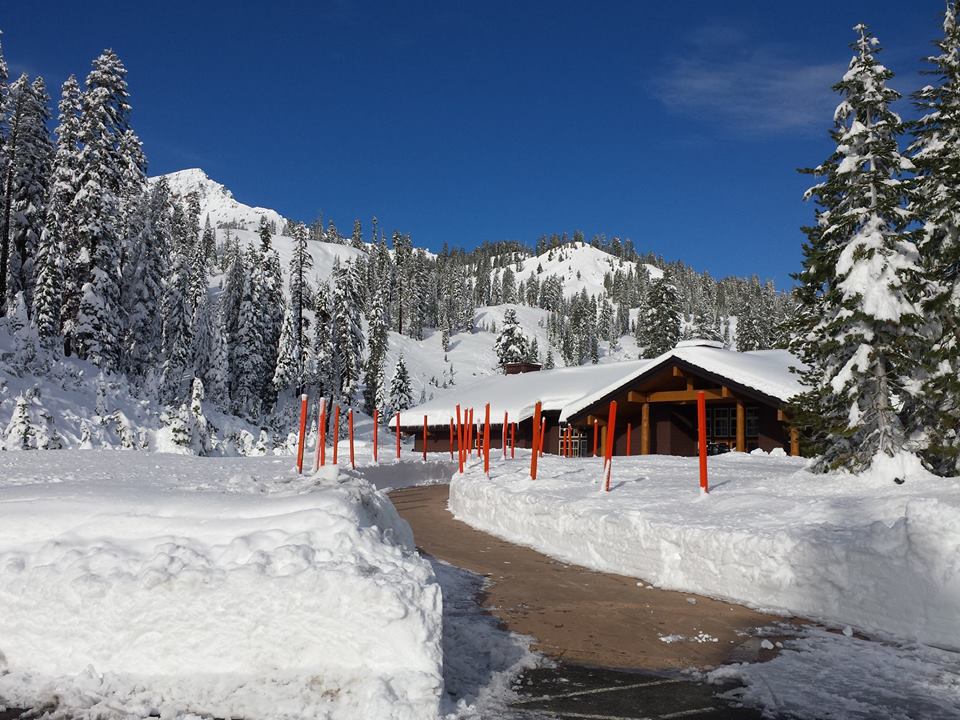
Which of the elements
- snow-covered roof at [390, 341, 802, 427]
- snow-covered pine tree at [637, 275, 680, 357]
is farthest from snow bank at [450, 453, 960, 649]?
snow-covered pine tree at [637, 275, 680, 357]

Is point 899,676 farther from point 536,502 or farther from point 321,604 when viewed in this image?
point 536,502

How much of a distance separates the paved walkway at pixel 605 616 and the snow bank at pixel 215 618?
5.93 ft

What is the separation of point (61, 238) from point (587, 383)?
24.7 meters

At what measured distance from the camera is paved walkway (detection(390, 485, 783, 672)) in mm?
5863

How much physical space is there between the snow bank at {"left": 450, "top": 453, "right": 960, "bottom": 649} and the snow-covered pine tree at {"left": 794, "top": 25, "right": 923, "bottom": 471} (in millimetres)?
1091

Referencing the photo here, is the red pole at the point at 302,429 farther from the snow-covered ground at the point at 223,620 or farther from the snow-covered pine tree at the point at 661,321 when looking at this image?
the snow-covered pine tree at the point at 661,321

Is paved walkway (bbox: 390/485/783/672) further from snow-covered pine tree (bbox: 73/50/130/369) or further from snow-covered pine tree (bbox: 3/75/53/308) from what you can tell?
snow-covered pine tree (bbox: 3/75/53/308)

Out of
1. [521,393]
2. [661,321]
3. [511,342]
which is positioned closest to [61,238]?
[521,393]

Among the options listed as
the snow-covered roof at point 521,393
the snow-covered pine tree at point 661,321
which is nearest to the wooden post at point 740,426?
the snow-covered roof at point 521,393

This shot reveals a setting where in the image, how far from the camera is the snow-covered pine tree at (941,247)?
11539 mm

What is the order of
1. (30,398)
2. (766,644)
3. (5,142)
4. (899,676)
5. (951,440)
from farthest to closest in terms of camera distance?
(5,142) < (30,398) < (951,440) < (766,644) < (899,676)

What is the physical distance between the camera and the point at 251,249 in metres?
61.4

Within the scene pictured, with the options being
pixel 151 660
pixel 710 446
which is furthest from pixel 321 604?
pixel 710 446

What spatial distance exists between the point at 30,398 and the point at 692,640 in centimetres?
2319
